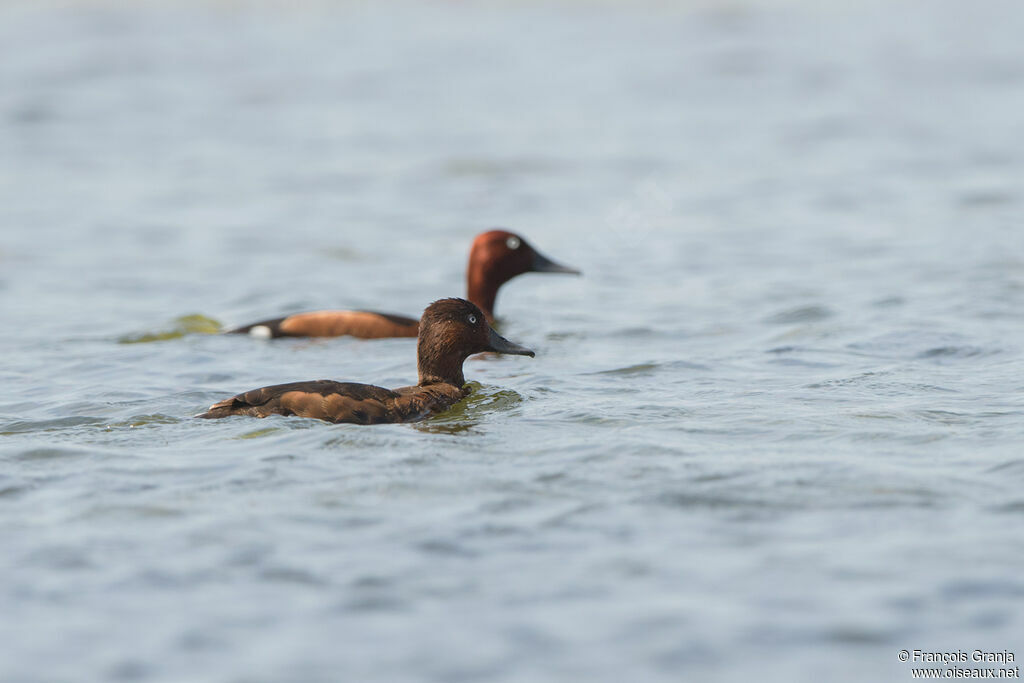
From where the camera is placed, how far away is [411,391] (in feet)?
26.9

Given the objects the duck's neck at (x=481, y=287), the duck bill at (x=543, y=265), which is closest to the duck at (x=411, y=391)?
the duck's neck at (x=481, y=287)

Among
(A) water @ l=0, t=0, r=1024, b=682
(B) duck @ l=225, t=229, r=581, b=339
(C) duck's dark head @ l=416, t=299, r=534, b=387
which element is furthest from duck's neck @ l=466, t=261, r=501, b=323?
(C) duck's dark head @ l=416, t=299, r=534, b=387

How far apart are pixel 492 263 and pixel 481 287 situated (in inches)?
8.2

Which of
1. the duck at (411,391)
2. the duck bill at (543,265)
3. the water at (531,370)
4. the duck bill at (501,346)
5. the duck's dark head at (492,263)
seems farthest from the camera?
the duck bill at (543,265)

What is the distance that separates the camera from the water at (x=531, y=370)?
16.8 feet

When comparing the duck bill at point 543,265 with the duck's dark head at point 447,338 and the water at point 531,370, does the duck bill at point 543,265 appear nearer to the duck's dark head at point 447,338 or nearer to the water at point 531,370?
the water at point 531,370

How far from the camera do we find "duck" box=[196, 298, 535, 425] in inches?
297

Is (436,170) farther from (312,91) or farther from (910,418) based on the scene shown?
(910,418)

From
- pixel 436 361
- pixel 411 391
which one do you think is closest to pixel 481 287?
pixel 436 361

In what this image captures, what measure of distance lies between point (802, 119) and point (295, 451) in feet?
55.3

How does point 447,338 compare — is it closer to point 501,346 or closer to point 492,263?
point 501,346

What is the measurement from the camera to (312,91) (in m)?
24.9

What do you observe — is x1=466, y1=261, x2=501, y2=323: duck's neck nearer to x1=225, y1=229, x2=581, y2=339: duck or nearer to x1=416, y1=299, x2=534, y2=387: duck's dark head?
x1=225, y1=229, x2=581, y2=339: duck

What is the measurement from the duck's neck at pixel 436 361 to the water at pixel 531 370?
1.03 feet
